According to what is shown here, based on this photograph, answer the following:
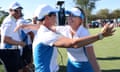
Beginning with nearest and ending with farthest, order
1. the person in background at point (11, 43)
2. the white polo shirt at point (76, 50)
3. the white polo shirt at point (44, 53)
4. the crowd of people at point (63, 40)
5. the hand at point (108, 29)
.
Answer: the hand at point (108, 29), the crowd of people at point (63, 40), the white polo shirt at point (44, 53), the white polo shirt at point (76, 50), the person in background at point (11, 43)

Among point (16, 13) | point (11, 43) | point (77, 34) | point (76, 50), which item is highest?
point (16, 13)

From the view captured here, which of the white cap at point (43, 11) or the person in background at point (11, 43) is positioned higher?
the white cap at point (43, 11)

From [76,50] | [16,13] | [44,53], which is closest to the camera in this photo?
[44,53]

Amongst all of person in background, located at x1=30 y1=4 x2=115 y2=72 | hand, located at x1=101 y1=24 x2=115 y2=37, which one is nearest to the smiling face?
person in background, located at x1=30 y1=4 x2=115 y2=72

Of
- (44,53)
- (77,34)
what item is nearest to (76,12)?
(77,34)

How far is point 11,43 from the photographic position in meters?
8.54

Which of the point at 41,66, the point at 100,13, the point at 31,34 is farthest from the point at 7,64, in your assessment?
the point at 100,13

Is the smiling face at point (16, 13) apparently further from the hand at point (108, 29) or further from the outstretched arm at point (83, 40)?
the hand at point (108, 29)

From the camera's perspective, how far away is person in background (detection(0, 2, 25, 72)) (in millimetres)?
8578

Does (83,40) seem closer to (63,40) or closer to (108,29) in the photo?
(63,40)

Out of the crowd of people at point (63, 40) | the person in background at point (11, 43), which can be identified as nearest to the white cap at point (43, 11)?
the crowd of people at point (63, 40)

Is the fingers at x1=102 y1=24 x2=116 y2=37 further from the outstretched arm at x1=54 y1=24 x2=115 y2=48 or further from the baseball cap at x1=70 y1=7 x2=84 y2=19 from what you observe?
the baseball cap at x1=70 y1=7 x2=84 y2=19

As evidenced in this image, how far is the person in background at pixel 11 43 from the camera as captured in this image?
8578mm

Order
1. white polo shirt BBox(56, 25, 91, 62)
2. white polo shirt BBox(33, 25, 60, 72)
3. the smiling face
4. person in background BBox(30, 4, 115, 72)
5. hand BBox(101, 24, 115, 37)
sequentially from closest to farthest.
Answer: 1. hand BBox(101, 24, 115, 37)
2. person in background BBox(30, 4, 115, 72)
3. white polo shirt BBox(33, 25, 60, 72)
4. white polo shirt BBox(56, 25, 91, 62)
5. the smiling face
